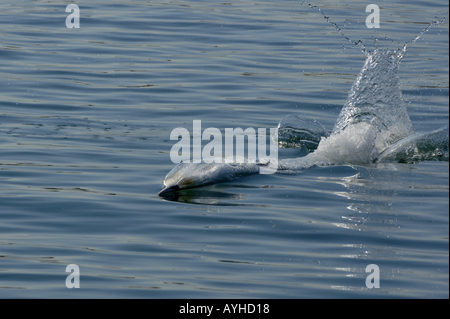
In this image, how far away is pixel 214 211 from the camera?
252 inches

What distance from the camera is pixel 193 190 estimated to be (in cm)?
702

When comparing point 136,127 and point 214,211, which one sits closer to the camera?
point 214,211

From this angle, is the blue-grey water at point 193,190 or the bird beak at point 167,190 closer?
the blue-grey water at point 193,190

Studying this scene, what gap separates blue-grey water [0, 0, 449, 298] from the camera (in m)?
5.16

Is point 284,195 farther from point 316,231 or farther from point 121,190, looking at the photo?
point 121,190

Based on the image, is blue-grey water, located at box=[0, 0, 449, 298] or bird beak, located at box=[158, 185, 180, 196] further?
bird beak, located at box=[158, 185, 180, 196]

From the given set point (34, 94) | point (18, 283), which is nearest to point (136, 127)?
point (34, 94)

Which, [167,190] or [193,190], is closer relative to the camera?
[167,190]

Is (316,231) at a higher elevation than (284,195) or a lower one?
lower

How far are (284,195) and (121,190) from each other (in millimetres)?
1475

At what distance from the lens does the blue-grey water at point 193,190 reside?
5160 mm

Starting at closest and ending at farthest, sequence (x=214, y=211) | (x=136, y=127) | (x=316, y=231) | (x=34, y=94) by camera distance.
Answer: (x=316, y=231) < (x=214, y=211) < (x=136, y=127) < (x=34, y=94)
